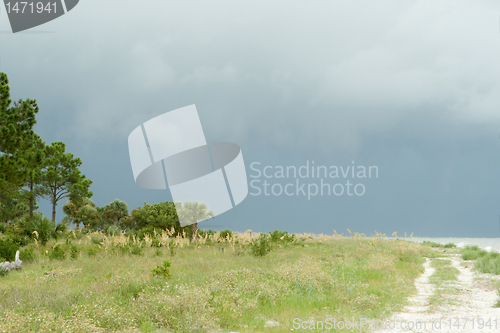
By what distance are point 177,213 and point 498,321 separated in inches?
941

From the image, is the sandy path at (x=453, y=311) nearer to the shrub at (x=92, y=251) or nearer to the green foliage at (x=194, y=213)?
the shrub at (x=92, y=251)

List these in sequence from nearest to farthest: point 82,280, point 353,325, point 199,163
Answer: point 353,325 → point 82,280 → point 199,163

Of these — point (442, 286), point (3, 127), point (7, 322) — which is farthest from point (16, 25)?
point (442, 286)

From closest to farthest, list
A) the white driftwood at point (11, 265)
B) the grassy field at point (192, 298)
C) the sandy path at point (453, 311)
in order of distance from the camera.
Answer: the grassy field at point (192, 298), the sandy path at point (453, 311), the white driftwood at point (11, 265)

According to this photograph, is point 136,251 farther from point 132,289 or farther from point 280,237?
point 280,237

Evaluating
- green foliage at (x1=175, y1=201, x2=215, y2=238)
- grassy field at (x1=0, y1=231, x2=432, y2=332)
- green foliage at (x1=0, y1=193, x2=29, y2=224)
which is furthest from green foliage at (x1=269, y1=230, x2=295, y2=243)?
green foliage at (x1=0, y1=193, x2=29, y2=224)

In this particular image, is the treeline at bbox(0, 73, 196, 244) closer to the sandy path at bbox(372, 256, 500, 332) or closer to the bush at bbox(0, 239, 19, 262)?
the bush at bbox(0, 239, 19, 262)

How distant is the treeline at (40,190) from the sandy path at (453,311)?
16376 millimetres

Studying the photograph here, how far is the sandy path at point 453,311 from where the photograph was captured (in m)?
6.31

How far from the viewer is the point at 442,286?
10273mm

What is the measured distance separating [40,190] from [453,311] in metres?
41.2

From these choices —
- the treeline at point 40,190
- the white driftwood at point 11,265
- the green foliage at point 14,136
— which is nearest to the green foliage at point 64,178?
the treeline at point 40,190

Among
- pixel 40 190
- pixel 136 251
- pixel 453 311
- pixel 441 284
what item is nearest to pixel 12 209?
pixel 40 190

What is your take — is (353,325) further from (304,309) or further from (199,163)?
(199,163)
